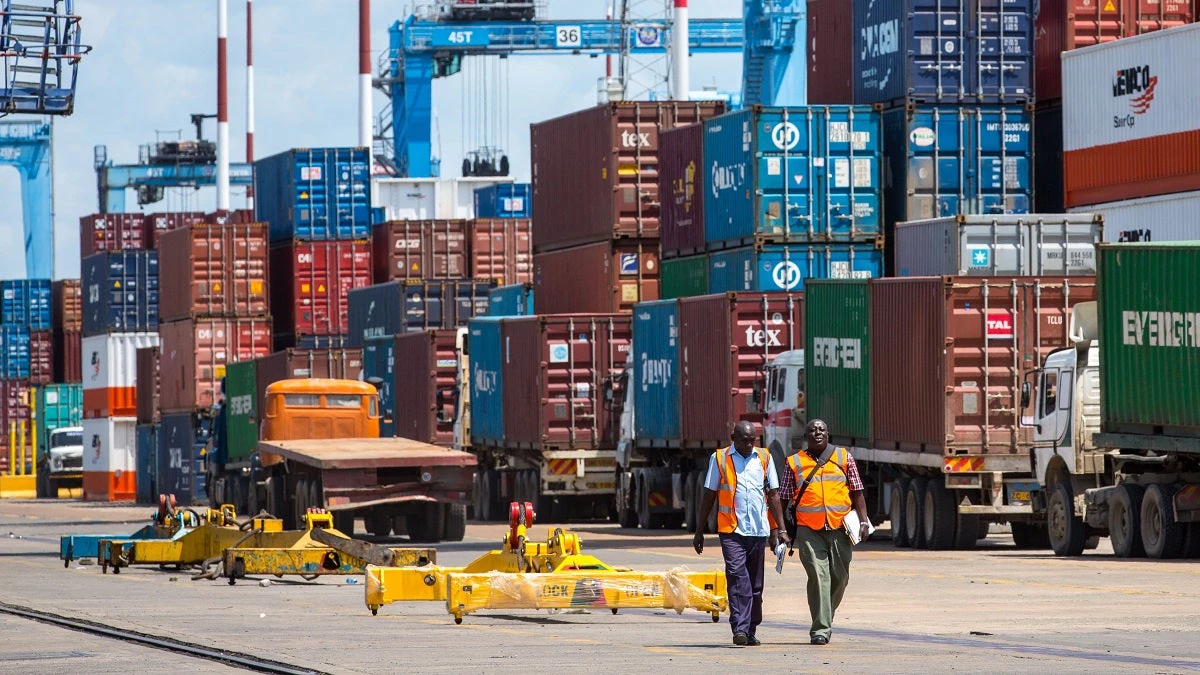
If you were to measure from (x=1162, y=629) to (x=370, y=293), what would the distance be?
1617 inches

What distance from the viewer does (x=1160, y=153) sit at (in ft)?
116

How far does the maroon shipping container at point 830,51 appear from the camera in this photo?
39688 mm

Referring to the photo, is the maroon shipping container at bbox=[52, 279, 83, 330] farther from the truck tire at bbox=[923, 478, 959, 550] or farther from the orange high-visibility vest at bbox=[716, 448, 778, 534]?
the orange high-visibility vest at bbox=[716, 448, 778, 534]

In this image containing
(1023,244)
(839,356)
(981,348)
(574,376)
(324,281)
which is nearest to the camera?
(981,348)

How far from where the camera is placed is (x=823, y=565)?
→ 15.1 meters

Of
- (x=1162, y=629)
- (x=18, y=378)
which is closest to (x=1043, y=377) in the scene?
(x=1162, y=629)

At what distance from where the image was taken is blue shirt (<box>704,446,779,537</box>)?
15250 millimetres

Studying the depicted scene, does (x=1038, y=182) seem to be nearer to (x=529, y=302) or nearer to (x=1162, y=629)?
(x=529, y=302)

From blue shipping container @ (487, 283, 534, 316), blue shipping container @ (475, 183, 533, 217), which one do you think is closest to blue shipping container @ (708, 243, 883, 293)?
blue shipping container @ (487, 283, 534, 316)

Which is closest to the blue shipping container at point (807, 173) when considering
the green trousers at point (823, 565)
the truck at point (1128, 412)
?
the truck at point (1128, 412)

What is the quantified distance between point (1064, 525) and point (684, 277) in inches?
546

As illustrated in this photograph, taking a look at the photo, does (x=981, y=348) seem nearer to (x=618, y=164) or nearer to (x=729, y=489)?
(x=729, y=489)

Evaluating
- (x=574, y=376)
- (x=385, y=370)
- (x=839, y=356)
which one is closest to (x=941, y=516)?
(x=839, y=356)

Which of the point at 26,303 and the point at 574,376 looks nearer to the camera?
the point at 574,376
